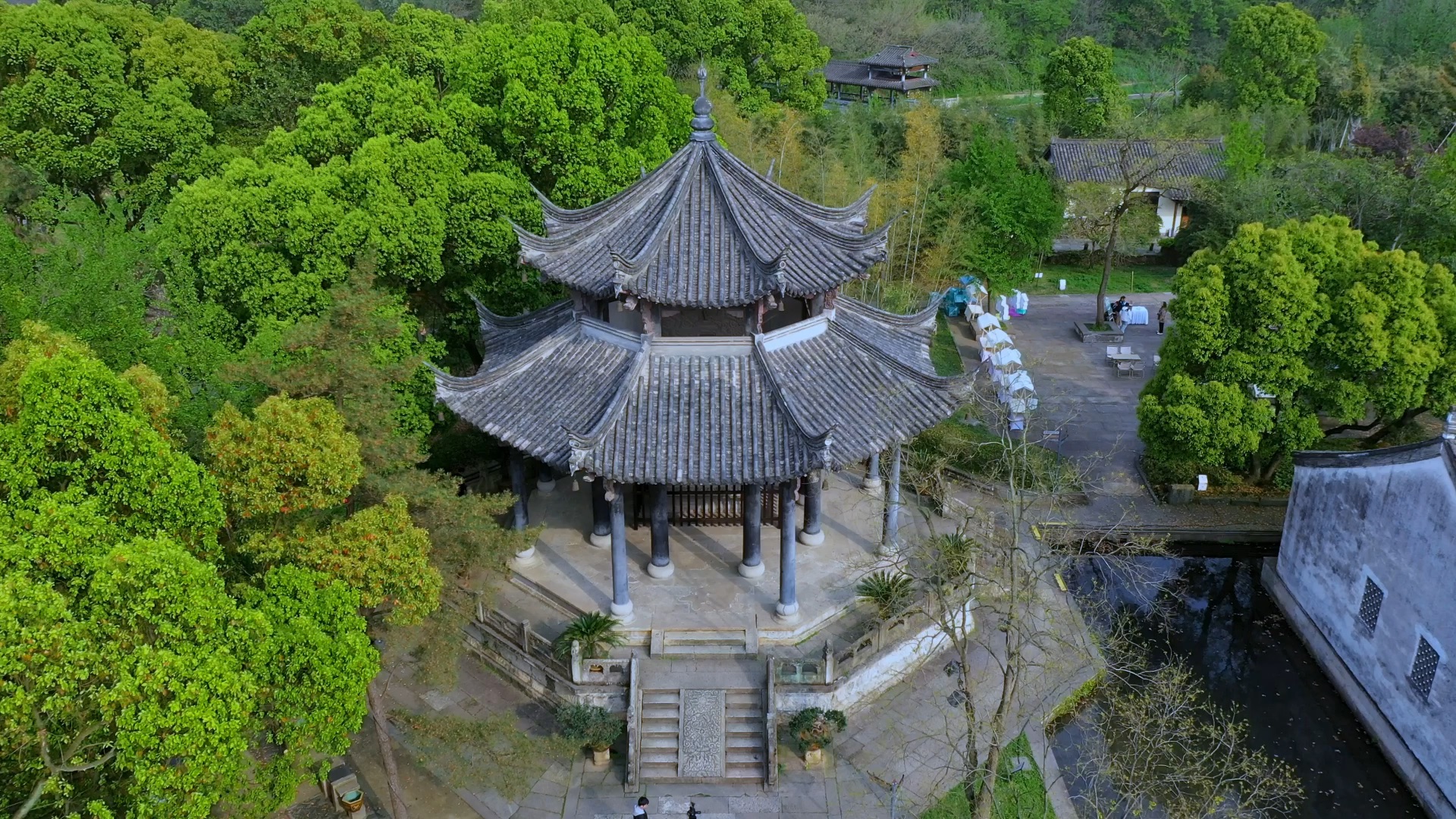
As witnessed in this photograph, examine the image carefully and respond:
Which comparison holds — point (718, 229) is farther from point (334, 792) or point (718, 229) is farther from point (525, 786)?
point (334, 792)

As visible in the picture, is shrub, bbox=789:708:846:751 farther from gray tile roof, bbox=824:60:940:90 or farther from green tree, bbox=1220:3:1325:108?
gray tile roof, bbox=824:60:940:90

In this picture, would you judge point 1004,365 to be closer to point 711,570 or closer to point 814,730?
point 711,570

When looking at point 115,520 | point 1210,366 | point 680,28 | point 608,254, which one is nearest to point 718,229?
point 608,254

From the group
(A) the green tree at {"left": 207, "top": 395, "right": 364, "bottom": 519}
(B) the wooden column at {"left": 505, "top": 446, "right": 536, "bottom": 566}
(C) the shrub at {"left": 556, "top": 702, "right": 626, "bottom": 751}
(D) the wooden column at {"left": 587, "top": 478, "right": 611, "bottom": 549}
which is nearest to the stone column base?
(C) the shrub at {"left": 556, "top": 702, "right": 626, "bottom": 751}

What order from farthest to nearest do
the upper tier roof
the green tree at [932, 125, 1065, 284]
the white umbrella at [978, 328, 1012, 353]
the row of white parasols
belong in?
1. the green tree at [932, 125, 1065, 284]
2. the white umbrella at [978, 328, 1012, 353]
3. the row of white parasols
4. the upper tier roof

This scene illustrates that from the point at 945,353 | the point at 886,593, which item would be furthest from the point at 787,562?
the point at 945,353
